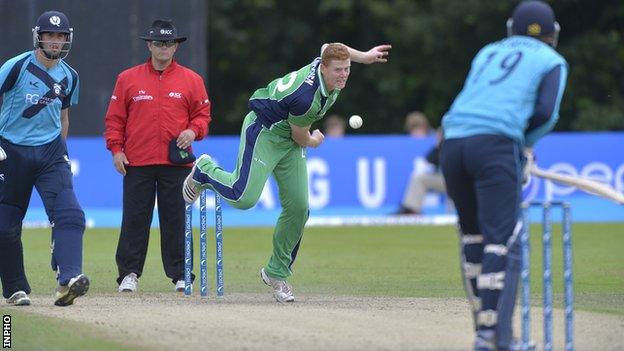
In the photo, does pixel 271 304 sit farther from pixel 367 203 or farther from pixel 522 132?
pixel 367 203

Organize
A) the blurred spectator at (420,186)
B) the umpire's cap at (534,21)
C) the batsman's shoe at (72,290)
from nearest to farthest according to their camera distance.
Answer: the umpire's cap at (534,21), the batsman's shoe at (72,290), the blurred spectator at (420,186)

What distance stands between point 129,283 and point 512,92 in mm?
5039

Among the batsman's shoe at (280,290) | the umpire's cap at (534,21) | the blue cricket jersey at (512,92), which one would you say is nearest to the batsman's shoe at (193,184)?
the batsman's shoe at (280,290)

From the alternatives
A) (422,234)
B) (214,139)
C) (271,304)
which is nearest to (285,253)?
(271,304)

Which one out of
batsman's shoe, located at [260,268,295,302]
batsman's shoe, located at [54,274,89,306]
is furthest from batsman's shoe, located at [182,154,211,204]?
batsman's shoe, located at [54,274,89,306]

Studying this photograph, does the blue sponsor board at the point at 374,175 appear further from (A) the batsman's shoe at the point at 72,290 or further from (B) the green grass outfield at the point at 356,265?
(A) the batsman's shoe at the point at 72,290

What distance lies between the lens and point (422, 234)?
62.1ft

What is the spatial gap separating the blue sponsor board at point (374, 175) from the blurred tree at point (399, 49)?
6.53 metres

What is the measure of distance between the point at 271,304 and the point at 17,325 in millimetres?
2200

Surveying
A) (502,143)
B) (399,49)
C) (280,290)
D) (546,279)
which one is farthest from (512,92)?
(399,49)

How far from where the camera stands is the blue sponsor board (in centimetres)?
2070

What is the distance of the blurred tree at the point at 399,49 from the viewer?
2877 cm

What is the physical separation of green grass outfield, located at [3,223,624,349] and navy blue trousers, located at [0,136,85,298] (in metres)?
0.53

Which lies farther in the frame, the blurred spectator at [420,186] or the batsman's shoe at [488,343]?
the blurred spectator at [420,186]
